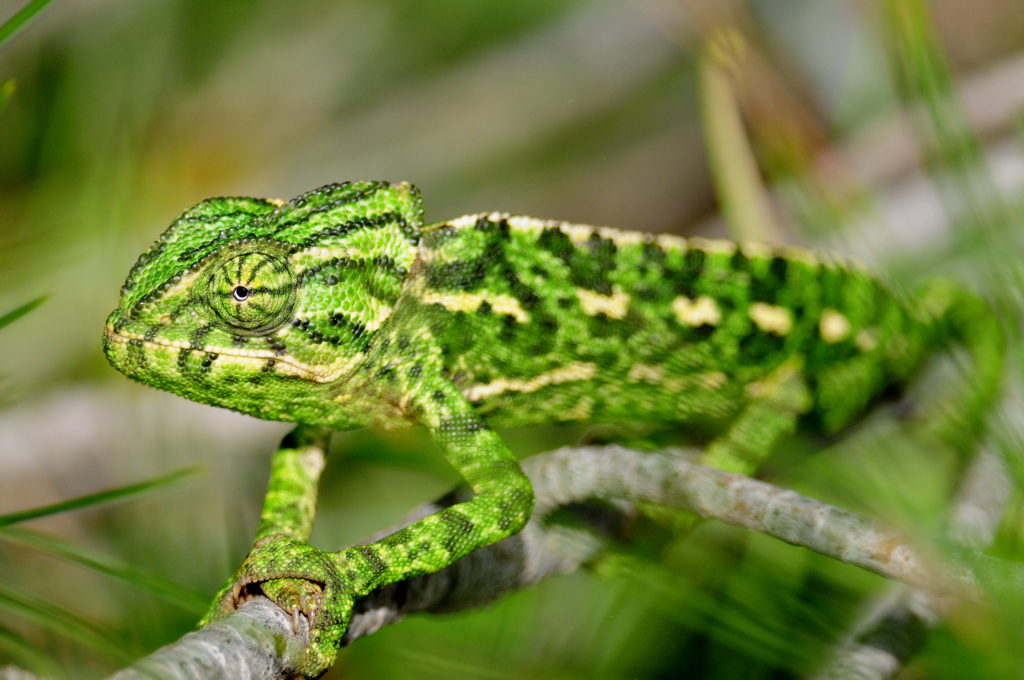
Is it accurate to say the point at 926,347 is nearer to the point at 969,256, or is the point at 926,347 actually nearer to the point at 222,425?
the point at 969,256

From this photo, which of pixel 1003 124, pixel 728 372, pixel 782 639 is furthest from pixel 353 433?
pixel 1003 124

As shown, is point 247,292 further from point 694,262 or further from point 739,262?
point 739,262

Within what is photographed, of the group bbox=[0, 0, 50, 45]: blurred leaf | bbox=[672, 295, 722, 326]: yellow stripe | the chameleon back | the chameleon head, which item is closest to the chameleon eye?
the chameleon head

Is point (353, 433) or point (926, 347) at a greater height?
point (926, 347)

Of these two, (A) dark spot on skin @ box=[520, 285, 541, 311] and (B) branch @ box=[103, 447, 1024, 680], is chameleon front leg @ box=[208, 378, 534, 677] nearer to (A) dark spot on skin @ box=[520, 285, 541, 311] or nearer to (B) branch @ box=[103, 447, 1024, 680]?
(B) branch @ box=[103, 447, 1024, 680]

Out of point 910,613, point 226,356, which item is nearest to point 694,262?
point 910,613

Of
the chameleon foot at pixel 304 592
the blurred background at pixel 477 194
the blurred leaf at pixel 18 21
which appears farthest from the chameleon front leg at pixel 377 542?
the blurred leaf at pixel 18 21
